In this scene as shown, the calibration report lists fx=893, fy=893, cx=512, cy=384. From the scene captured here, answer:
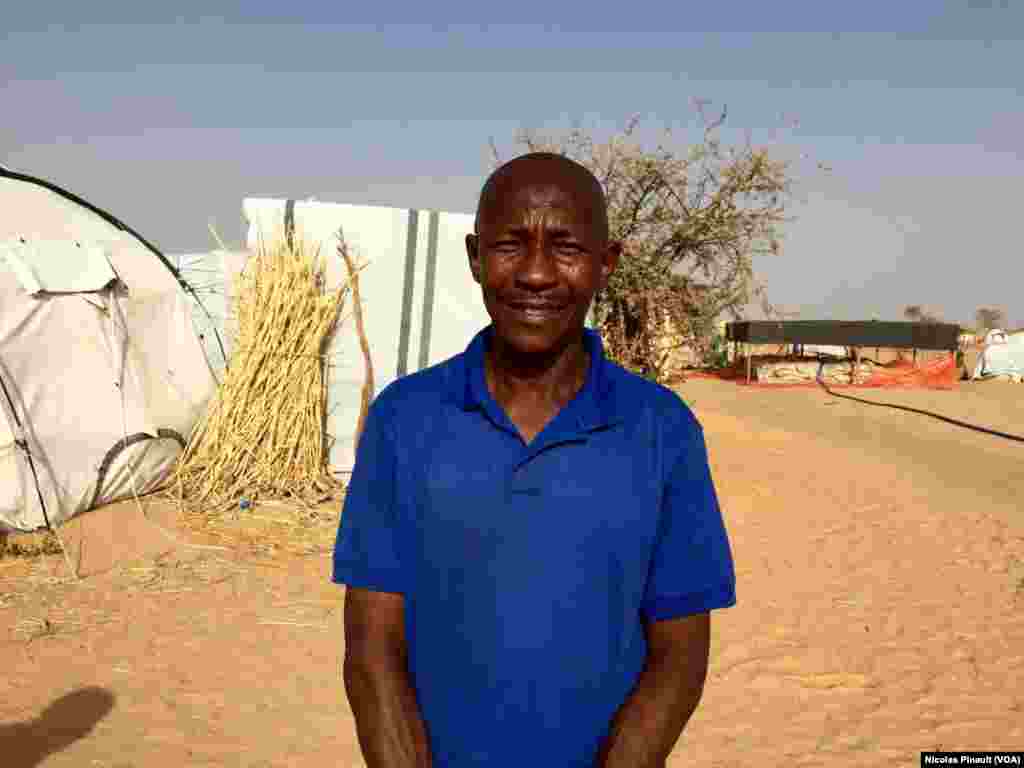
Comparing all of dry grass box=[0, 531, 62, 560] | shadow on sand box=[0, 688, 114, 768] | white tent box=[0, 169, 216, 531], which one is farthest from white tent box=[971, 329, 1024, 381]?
shadow on sand box=[0, 688, 114, 768]

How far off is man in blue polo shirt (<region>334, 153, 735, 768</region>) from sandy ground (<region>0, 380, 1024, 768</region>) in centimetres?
216

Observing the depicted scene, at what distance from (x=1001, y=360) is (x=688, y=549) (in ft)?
78.3

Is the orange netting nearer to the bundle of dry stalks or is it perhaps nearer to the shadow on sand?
the bundle of dry stalks

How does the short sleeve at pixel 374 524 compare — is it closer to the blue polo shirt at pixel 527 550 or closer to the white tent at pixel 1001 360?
the blue polo shirt at pixel 527 550

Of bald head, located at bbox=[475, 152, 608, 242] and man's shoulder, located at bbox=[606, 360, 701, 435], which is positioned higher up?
bald head, located at bbox=[475, 152, 608, 242]

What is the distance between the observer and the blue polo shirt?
1175 millimetres

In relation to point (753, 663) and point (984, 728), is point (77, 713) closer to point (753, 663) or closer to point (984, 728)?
point (753, 663)

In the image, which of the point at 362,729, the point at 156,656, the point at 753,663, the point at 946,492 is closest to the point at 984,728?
the point at 753,663

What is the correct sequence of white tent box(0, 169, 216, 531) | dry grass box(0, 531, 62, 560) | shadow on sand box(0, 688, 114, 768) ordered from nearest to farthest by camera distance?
shadow on sand box(0, 688, 114, 768), dry grass box(0, 531, 62, 560), white tent box(0, 169, 216, 531)

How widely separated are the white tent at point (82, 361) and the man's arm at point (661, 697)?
5492mm

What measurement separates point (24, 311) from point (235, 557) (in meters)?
2.22

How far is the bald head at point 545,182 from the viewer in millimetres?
1265

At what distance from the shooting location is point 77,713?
11.3ft

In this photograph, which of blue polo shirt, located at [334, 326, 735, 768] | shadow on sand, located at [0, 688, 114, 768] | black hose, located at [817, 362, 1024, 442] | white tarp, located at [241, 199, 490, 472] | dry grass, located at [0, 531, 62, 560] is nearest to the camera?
blue polo shirt, located at [334, 326, 735, 768]
